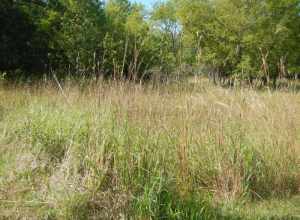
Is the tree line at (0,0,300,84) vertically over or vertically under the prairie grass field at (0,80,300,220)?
over

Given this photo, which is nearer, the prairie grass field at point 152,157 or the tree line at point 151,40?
the prairie grass field at point 152,157

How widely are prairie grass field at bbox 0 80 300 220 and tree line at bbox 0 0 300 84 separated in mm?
476

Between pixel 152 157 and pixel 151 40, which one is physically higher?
pixel 151 40

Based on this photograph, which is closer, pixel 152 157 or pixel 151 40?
pixel 152 157

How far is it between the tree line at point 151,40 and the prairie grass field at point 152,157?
0.48 meters

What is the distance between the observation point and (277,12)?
76.4 feet

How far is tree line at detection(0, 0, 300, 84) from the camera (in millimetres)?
4977

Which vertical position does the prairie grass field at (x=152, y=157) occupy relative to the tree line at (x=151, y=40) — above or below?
below

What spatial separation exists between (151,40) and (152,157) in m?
7.81

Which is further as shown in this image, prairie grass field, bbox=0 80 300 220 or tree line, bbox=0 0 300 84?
tree line, bbox=0 0 300 84

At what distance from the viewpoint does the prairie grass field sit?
3197 millimetres

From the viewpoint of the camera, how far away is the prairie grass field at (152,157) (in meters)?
3.20

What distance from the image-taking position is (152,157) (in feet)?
11.7

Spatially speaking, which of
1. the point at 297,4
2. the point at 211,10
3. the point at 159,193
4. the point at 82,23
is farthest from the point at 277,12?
the point at 159,193
